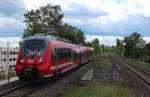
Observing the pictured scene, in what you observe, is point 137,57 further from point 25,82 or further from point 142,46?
point 25,82

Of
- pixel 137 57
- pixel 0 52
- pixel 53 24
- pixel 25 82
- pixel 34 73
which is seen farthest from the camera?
pixel 0 52

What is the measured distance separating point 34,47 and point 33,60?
3.28 feet

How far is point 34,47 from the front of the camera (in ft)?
83.3

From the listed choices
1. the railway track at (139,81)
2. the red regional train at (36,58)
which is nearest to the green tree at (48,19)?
the railway track at (139,81)

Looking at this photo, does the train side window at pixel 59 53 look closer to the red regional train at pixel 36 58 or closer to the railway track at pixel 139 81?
the red regional train at pixel 36 58

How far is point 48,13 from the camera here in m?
96.2

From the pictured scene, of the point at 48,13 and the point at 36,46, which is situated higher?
the point at 48,13

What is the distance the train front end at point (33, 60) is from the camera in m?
24.6

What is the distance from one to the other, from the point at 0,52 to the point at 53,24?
39.4m

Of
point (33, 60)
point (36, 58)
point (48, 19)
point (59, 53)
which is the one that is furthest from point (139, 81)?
point (48, 19)

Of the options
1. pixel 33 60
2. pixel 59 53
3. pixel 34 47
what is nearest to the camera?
pixel 33 60

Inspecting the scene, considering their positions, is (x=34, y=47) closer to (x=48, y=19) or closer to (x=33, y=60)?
(x=33, y=60)

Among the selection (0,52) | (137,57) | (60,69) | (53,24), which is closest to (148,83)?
(60,69)

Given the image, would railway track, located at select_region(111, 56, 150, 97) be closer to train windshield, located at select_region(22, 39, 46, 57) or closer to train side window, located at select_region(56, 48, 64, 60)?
train side window, located at select_region(56, 48, 64, 60)
